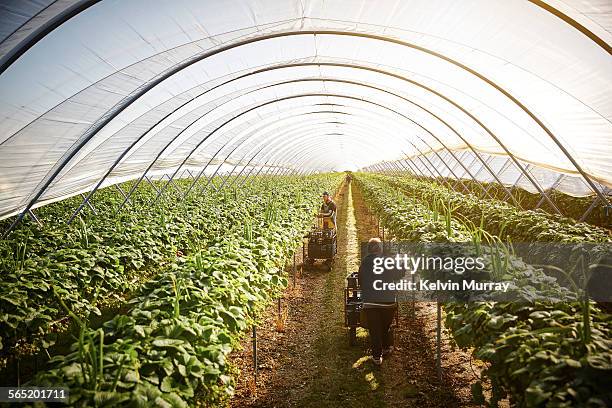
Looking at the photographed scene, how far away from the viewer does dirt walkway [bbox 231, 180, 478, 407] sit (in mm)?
4594

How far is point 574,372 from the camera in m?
2.10

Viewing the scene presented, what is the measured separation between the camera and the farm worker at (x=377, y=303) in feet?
17.5

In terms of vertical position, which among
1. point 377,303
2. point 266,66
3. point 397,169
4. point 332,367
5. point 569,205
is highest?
point 397,169

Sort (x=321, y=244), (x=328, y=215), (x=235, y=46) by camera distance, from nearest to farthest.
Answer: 1. (x=235, y=46)
2. (x=321, y=244)
3. (x=328, y=215)

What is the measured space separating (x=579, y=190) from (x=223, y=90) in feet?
32.2

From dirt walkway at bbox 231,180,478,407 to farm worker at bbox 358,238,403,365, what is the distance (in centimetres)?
23

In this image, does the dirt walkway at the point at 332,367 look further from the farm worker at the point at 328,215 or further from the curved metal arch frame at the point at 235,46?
the curved metal arch frame at the point at 235,46

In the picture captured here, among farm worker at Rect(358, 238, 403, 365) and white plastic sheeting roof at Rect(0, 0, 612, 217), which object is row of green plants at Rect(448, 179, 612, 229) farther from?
farm worker at Rect(358, 238, 403, 365)

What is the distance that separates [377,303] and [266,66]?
19.0 feet

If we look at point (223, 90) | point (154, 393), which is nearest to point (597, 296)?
point (154, 393)

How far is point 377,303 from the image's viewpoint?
17.4ft

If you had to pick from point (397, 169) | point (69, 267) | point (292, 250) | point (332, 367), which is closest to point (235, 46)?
point (292, 250)

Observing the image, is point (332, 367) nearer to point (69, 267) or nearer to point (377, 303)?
point (377, 303)

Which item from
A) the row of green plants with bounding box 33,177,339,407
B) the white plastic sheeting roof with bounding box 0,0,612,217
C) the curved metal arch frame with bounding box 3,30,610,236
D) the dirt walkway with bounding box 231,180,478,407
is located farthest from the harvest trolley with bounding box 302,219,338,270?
the row of green plants with bounding box 33,177,339,407
